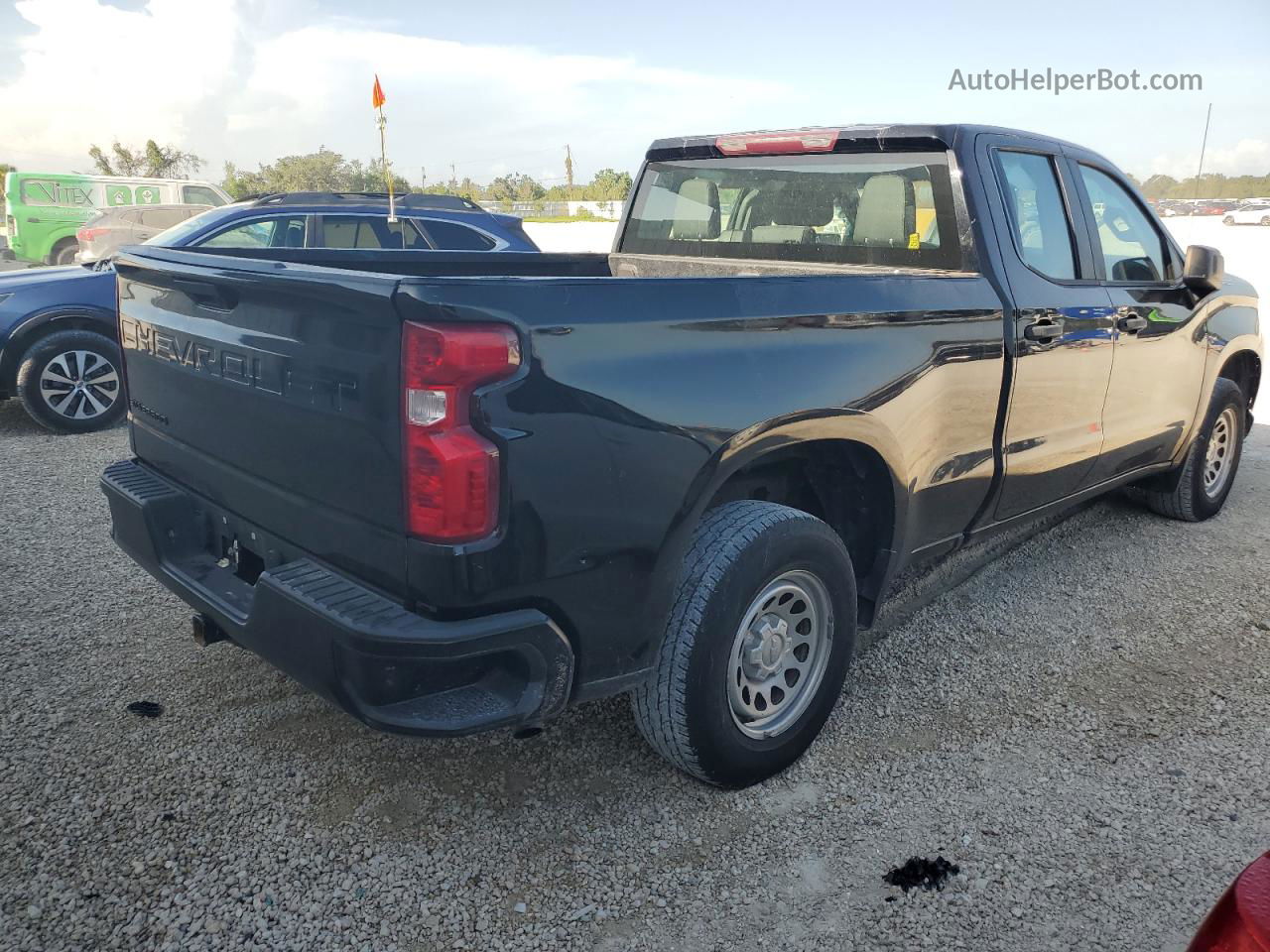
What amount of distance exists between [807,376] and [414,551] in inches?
45.4

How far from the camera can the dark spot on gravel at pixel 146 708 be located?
3.05 m

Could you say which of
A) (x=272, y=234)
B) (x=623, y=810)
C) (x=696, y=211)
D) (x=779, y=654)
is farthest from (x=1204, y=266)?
(x=272, y=234)

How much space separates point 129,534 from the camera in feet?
9.27

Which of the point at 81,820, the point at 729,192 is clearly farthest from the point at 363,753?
the point at 729,192

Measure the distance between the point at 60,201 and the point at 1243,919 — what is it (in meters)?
19.7

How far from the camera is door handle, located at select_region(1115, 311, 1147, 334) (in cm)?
374

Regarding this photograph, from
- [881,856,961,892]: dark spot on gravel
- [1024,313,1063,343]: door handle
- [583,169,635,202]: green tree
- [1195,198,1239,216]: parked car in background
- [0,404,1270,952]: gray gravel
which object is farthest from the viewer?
[583,169,635,202]: green tree

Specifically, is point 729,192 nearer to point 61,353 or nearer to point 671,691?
point 671,691

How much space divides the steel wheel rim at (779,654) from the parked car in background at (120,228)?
13.4 meters

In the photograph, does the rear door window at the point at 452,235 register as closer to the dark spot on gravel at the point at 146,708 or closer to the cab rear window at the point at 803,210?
the cab rear window at the point at 803,210

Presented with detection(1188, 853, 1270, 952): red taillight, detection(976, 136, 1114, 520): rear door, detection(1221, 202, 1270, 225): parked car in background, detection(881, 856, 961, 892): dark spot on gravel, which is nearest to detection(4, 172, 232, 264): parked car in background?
detection(976, 136, 1114, 520): rear door

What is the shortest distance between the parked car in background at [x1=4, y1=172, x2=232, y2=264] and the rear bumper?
15880mm

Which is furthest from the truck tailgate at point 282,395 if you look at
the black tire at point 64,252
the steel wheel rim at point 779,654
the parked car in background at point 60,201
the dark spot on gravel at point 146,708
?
the black tire at point 64,252

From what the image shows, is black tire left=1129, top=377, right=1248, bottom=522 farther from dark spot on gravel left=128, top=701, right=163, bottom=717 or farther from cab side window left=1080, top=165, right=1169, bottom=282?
dark spot on gravel left=128, top=701, right=163, bottom=717
